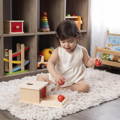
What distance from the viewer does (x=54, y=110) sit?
47.9 inches

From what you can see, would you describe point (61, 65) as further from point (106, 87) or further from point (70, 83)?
point (106, 87)

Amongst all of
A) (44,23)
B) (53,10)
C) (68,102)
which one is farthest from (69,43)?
(53,10)

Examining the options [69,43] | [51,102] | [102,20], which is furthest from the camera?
[102,20]

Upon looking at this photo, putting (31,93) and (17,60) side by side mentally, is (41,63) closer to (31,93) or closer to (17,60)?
(17,60)

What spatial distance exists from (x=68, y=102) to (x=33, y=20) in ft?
2.88

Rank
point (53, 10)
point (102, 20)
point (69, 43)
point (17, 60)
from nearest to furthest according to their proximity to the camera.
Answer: point (69, 43)
point (17, 60)
point (53, 10)
point (102, 20)

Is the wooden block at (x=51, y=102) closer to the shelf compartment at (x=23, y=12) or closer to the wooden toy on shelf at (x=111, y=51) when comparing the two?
the shelf compartment at (x=23, y=12)

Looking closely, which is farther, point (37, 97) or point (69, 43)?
point (69, 43)

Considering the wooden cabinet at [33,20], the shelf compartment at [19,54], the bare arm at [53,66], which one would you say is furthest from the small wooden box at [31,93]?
the shelf compartment at [19,54]

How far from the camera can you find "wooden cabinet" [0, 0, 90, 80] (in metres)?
1.92

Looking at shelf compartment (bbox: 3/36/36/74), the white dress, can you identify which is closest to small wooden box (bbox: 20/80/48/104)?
the white dress

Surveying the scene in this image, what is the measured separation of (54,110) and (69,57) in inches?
19.3

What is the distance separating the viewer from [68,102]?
1316 mm

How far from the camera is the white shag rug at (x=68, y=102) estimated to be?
1.17m
